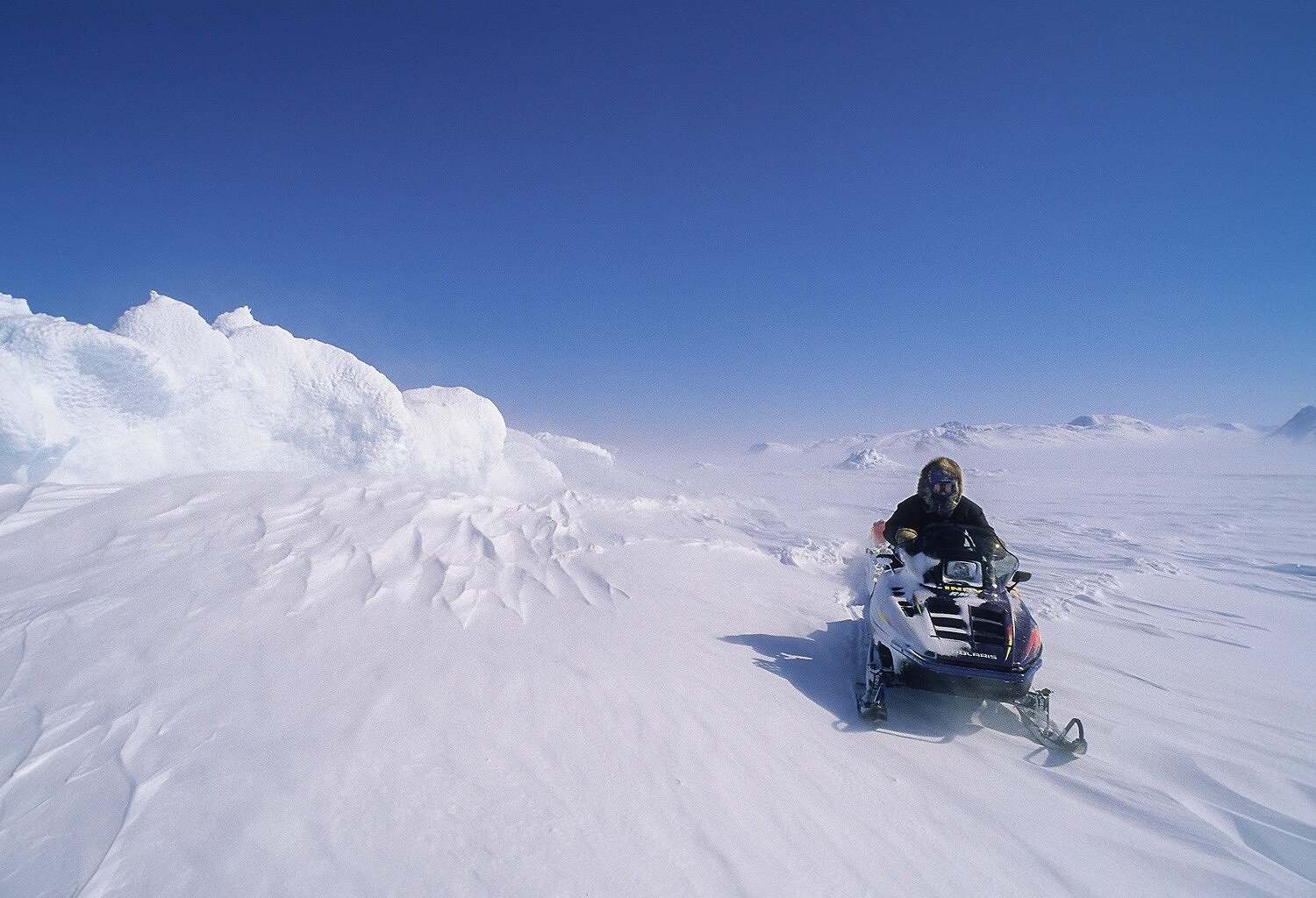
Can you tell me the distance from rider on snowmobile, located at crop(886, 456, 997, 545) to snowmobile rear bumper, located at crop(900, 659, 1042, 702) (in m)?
1.26

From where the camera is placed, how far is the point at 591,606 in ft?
19.3

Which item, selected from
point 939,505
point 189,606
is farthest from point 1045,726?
point 189,606

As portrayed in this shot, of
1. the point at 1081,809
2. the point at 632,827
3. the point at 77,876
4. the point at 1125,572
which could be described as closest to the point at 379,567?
the point at 77,876

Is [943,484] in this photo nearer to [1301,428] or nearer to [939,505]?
[939,505]

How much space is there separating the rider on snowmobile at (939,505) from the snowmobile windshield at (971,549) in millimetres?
332

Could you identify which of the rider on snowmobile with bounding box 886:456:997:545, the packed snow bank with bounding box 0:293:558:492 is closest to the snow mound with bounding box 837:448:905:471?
the packed snow bank with bounding box 0:293:558:492

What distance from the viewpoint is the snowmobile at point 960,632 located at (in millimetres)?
3408

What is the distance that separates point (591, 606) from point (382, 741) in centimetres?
303

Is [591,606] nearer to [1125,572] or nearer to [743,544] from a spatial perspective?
[743,544]

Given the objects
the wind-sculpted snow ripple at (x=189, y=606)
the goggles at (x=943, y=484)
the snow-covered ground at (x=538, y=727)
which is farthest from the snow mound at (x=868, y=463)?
the wind-sculpted snow ripple at (x=189, y=606)

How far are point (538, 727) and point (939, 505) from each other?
3.97 metres

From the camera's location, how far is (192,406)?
8.71m

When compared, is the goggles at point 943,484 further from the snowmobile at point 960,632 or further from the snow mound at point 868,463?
the snow mound at point 868,463

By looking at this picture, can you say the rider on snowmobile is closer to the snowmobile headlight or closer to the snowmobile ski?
the snowmobile headlight
